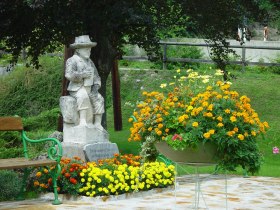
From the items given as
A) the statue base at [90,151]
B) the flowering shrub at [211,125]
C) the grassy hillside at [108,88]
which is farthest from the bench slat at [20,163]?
the grassy hillside at [108,88]

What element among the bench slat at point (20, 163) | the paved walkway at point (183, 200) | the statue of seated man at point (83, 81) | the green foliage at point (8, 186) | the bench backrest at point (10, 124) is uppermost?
the statue of seated man at point (83, 81)

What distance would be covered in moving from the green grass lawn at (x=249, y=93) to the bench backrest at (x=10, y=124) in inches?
296

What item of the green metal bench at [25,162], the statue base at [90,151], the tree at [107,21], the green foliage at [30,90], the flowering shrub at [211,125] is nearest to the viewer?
the flowering shrub at [211,125]

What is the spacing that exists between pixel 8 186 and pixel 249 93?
534 inches

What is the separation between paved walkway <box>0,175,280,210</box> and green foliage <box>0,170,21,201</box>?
0.40 meters

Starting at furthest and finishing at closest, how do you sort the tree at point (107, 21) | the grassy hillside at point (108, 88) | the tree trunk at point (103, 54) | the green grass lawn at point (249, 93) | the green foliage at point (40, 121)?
1. the grassy hillside at point (108, 88)
2. the green grass lawn at point (249, 93)
3. the green foliage at point (40, 121)
4. the tree trunk at point (103, 54)
5. the tree at point (107, 21)

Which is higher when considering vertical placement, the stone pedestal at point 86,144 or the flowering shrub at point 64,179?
the stone pedestal at point 86,144

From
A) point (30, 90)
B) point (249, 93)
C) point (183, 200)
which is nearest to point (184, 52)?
point (249, 93)

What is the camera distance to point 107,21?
15.5 metres

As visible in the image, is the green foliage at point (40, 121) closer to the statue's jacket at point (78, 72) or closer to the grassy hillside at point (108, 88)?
the grassy hillside at point (108, 88)

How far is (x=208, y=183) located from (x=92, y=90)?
2359mm

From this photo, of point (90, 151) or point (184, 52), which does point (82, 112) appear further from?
point (184, 52)

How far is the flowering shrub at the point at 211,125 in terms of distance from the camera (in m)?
8.49

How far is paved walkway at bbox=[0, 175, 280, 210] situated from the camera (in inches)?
413
